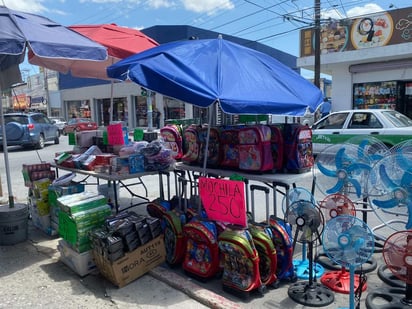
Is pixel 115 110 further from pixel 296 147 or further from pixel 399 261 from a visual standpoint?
pixel 399 261

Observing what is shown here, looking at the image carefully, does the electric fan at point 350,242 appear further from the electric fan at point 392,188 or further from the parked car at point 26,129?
the parked car at point 26,129

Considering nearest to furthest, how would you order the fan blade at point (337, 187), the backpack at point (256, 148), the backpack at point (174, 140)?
the backpack at point (256, 148) → the fan blade at point (337, 187) → the backpack at point (174, 140)

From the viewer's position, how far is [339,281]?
3.38m

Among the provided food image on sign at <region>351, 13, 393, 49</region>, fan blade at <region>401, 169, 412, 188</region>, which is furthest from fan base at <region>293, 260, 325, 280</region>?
food image on sign at <region>351, 13, 393, 49</region>

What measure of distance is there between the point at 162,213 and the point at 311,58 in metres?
14.3

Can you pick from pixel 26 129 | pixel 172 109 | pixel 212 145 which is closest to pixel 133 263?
pixel 212 145

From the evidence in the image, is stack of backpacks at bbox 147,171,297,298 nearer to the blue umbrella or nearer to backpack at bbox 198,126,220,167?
backpack at bbox 198,126,220,167

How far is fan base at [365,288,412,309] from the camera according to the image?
9.37 ft

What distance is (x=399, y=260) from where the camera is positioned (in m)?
2.64

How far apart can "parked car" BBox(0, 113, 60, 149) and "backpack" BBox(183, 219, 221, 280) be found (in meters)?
12.8

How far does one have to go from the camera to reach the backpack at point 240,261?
305cm

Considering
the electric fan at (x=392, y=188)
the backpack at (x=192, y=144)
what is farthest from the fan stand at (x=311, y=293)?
the backpack at (x=192, y=144)

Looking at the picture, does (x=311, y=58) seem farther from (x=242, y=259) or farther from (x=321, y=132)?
(x=242, y=259)

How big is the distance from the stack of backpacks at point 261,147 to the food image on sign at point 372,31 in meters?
12.2
